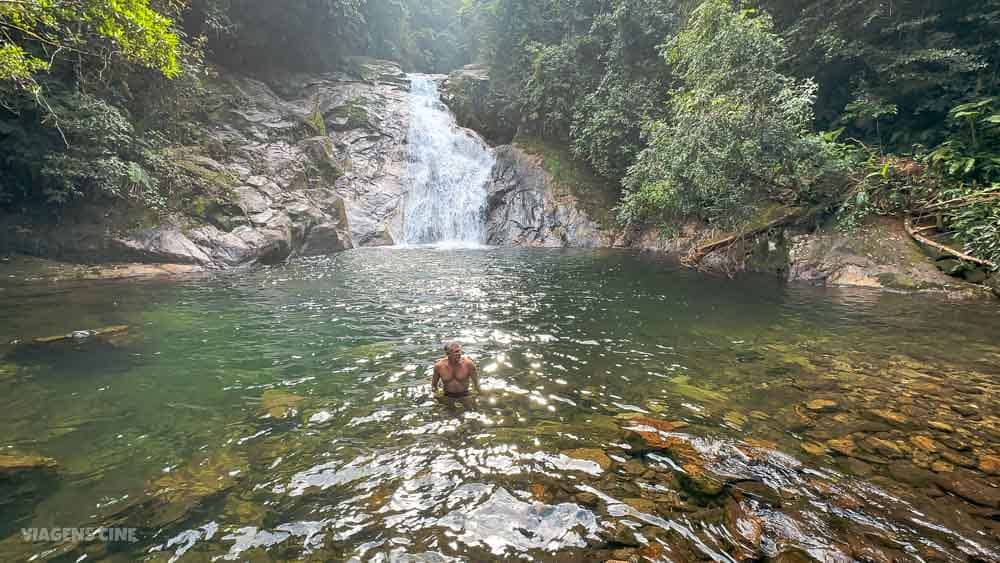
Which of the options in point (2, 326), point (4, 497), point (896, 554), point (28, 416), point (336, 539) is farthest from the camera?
point (2, 326)

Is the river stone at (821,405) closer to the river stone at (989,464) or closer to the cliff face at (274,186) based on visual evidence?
the river stone at (989,464)

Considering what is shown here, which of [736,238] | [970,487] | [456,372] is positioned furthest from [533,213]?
[970,487]

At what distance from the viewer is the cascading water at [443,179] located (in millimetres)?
28438

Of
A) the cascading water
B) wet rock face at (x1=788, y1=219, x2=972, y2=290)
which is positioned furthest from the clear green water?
the cascading water

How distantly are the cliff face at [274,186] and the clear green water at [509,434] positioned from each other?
595cm

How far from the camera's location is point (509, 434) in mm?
5129

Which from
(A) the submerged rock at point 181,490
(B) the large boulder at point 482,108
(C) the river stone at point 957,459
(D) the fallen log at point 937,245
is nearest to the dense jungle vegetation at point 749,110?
(D) the fallen log at point 937,245

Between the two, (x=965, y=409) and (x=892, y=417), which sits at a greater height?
(x=965, y=409)

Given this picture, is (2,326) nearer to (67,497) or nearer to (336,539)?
(67,497)

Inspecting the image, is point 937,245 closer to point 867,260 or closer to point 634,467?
point 867,260

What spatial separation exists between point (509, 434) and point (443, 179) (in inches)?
1072

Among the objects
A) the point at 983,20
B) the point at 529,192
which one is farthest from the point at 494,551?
the point at 529,192

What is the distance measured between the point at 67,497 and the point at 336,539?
2650 millimetres

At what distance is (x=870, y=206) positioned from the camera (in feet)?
43.5
